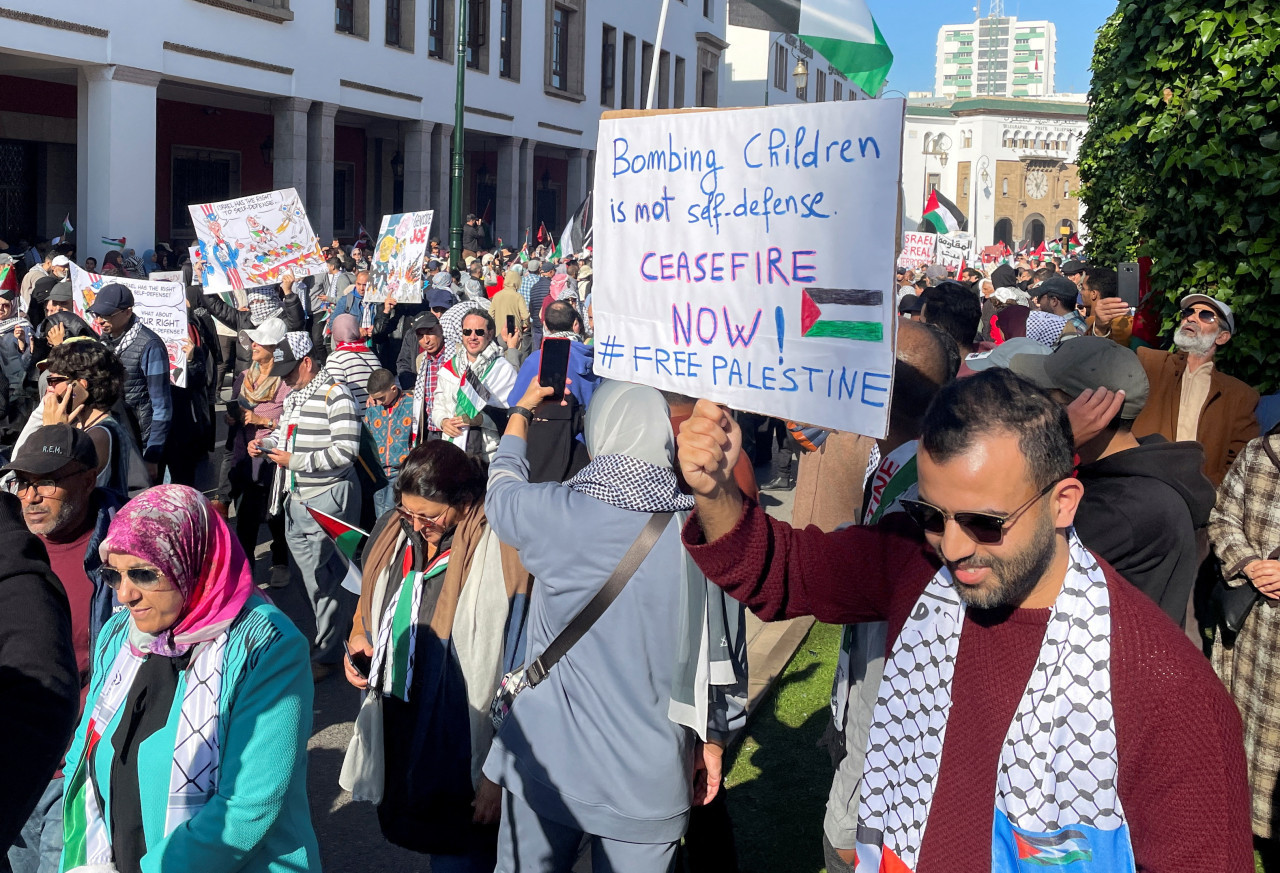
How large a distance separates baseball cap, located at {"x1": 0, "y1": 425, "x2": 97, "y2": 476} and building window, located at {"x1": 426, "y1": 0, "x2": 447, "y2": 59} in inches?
1108

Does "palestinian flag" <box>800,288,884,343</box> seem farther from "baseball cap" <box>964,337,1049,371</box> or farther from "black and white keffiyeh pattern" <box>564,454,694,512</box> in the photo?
"baseball cap" <box>964,337,1049,371</box>

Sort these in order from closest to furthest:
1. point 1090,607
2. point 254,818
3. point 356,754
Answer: point 1090,607 < point 254,818 < point 356,754

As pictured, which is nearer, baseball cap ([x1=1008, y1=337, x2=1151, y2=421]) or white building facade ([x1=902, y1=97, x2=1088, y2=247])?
baseball cap ([x1=1008, y1=337, x2=1151, y2=421])

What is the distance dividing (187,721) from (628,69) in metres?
41.3

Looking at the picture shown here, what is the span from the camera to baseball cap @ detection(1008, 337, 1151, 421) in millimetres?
3215

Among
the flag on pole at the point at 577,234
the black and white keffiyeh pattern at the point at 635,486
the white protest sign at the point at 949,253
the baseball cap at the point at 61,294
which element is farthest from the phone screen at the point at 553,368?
the flag on pole at the point at 577,234

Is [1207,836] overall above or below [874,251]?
below

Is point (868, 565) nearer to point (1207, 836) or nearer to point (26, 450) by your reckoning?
point (1207, 836)

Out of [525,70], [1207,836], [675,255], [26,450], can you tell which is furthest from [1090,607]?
[525,70]

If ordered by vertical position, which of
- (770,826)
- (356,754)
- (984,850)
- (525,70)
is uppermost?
(525,70)

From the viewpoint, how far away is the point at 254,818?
266cm

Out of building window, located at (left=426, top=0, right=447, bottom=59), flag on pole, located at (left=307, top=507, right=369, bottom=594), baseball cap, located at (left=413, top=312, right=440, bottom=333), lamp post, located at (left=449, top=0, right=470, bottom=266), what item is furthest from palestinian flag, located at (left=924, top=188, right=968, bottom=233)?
flag on pole, located at (left=307, top=507, right=369, bottom=594)

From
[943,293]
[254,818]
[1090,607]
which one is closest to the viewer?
[1090,607]

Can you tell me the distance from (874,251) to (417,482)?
6.28 feet
